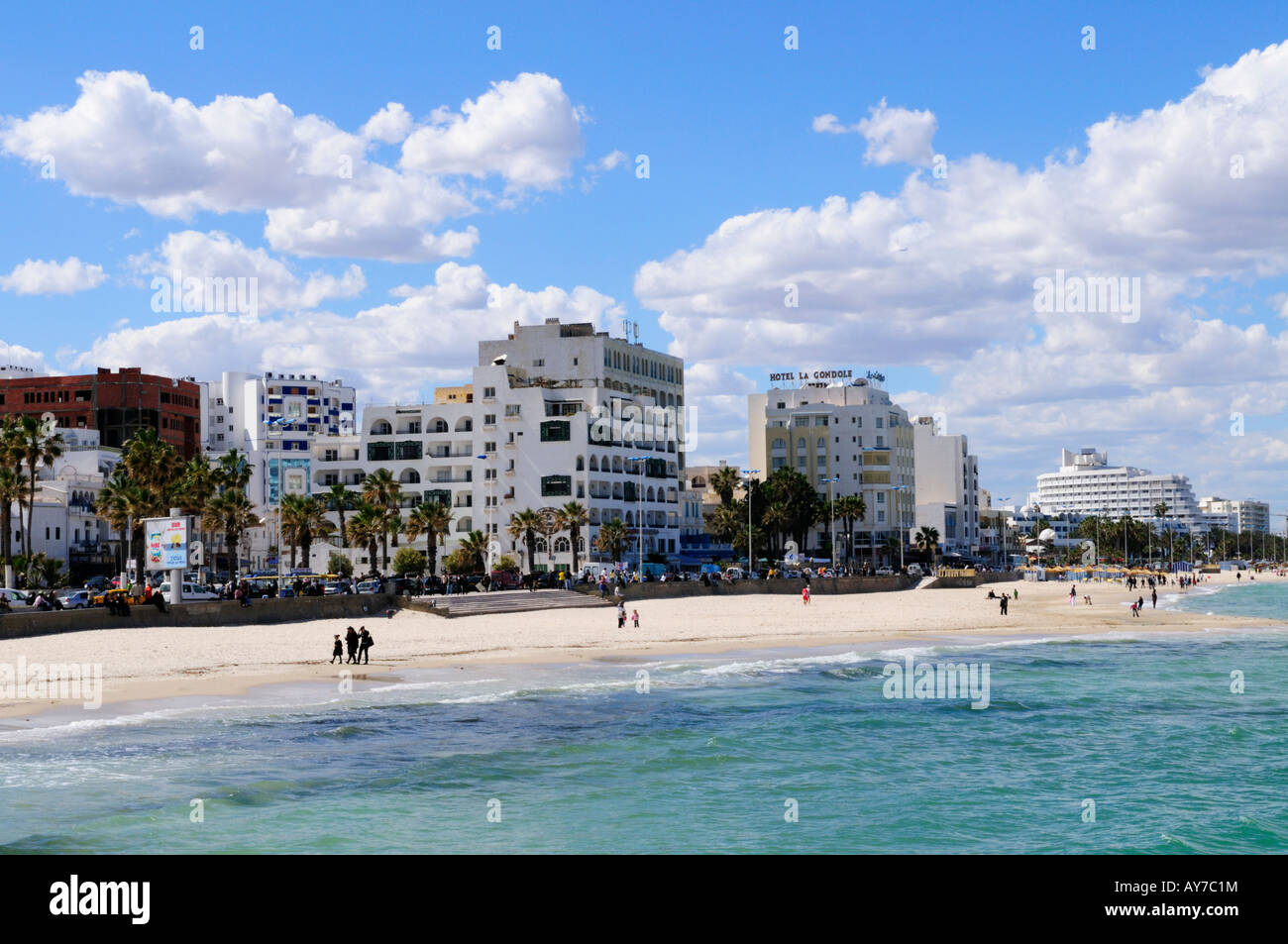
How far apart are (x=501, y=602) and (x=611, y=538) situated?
34236 mm

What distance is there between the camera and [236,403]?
186 metres

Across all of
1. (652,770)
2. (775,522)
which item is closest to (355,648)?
(652,770)

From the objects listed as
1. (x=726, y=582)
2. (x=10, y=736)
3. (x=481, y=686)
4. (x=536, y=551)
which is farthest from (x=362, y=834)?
(x=536, y=551)

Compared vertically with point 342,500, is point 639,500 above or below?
above

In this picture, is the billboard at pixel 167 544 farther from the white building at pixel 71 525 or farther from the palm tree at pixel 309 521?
the palm tree at pixel 309 521

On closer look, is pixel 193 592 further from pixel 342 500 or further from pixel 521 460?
pixel 521 460

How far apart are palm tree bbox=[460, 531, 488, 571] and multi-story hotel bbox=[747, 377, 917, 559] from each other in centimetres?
7139

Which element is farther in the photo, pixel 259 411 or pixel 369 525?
pixel 259 411

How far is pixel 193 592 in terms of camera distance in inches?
2516

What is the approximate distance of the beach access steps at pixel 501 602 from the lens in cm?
6694

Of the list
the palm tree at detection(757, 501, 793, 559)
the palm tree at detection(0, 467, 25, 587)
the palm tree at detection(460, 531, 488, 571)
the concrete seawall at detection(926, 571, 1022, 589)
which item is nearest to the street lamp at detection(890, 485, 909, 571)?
the concrete seawall at detection(926, 571, 1022, 589)

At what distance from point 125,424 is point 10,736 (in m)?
126

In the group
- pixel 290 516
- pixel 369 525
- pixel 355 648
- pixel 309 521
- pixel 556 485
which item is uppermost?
pixel 556 485
